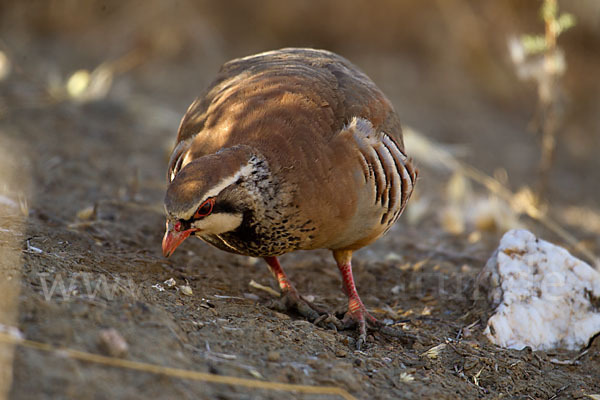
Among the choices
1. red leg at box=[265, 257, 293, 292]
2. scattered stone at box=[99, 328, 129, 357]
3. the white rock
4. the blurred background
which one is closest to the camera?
scattered stone at box=[99, 328, 129, 357]

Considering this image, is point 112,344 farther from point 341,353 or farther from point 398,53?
point 398,53

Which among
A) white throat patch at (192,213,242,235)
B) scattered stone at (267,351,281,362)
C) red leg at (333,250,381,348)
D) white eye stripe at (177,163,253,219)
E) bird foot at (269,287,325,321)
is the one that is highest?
white eye stripe at (177,163,253,219)

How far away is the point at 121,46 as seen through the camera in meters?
9.52

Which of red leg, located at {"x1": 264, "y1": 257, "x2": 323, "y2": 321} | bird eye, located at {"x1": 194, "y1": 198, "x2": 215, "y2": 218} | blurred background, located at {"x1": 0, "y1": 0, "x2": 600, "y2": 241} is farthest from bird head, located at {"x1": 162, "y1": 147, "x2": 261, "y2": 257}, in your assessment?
blurred background, located at {"x1": 0, "y1": 0, "x2": 600, "y2": 241}

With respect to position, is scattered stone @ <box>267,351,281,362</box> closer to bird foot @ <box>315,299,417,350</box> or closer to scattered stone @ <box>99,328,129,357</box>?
scattered stone @ <box>99,328,129,357</box>

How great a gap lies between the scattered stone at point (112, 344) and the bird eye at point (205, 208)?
0.87 m

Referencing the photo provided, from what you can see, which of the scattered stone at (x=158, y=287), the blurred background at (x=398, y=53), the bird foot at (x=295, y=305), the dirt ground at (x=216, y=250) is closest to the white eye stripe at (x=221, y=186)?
the dirt ground at (x=216, y=250)

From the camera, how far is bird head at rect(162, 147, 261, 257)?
319cm

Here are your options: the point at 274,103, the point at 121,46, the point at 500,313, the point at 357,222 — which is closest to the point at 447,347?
the point at 500,313

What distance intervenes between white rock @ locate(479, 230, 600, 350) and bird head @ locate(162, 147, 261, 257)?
1560 mm

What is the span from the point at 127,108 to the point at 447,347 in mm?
5095

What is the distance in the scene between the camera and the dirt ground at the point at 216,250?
278 centimetres

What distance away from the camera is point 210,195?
3.21m

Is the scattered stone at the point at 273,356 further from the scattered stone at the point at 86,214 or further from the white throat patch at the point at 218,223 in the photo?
the scattered stone at the point at 86,214
